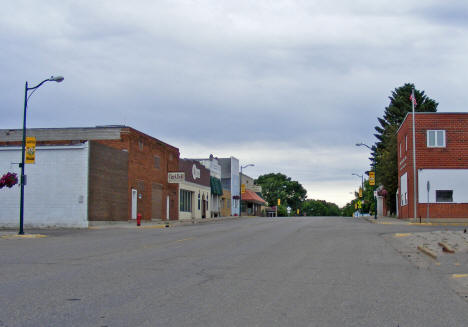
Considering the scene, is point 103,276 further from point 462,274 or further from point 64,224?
point 64,224

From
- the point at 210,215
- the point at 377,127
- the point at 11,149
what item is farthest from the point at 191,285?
the point at 377,127

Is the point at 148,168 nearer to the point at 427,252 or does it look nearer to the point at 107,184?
the point at 107,184

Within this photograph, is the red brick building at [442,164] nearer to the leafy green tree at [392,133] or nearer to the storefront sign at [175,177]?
the leafy green tree at [392,133]

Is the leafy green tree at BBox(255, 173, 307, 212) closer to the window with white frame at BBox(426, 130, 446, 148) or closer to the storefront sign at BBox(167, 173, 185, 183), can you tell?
the storefront sign at BBox(167, 173, 185, 183)

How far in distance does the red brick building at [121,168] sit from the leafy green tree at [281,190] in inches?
3561

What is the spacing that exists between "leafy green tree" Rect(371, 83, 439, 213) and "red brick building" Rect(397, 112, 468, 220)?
15157mm

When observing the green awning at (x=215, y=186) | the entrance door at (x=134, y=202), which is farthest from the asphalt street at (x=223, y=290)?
the green awning at (x=215, y=186)

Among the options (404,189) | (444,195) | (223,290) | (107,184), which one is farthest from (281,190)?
(223,290)

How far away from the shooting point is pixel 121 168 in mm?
43125

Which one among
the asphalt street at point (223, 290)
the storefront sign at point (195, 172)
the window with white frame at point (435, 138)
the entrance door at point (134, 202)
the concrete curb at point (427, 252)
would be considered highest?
the window with white frame at point (435, 138)

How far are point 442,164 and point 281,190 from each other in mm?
105056

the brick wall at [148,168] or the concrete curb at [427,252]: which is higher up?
the brick wall at [148,168]

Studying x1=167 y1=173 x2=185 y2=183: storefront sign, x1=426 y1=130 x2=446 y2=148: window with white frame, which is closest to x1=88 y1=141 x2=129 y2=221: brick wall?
x1=167 y1=173 x2=185 y2=183: storefront sign

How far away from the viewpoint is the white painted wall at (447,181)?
42406 millimetres
